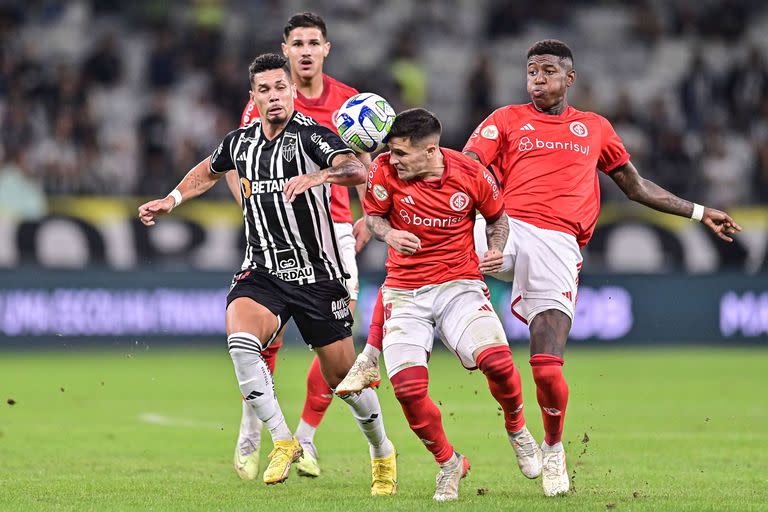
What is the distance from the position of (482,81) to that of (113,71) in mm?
6036

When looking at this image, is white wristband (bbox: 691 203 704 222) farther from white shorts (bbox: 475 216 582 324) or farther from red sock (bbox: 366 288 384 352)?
red sock (bbox: 366 288 384 352)

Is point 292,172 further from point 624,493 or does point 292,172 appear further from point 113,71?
point 113,71

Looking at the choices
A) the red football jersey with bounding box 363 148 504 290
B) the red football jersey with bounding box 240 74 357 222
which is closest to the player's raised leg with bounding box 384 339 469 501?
the red football jersey with bounding box 363 148 504 290

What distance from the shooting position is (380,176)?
7.48 meters

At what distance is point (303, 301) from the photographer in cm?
791

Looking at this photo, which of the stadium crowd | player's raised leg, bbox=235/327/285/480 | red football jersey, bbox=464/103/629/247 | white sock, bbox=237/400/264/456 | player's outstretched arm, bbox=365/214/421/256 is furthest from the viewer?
the stadium crowd

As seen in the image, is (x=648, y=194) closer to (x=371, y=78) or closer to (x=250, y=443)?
(x=250, y=443)

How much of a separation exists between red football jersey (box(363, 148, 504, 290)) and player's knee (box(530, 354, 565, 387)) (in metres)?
0.61

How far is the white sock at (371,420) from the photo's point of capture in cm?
784

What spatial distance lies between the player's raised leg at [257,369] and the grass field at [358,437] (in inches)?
10.5

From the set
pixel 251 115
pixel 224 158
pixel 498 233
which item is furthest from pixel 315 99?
pixel 498 233

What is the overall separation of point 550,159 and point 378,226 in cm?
131

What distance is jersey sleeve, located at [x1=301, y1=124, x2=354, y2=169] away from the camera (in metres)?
7.70

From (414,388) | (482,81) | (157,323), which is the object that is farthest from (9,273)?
(414,388)
